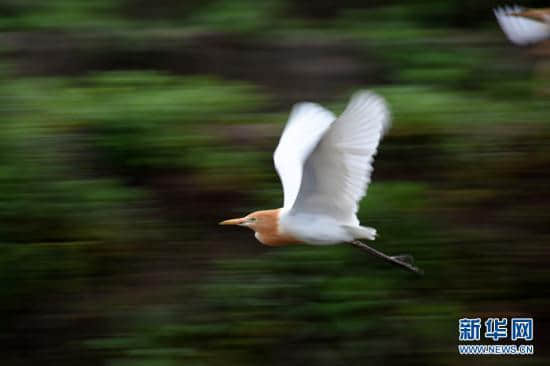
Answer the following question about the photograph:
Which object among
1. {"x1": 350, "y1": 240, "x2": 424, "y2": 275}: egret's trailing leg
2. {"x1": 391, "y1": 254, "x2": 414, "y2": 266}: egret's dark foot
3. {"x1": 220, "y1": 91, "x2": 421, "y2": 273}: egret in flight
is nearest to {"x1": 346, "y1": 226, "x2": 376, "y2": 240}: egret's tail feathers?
{"x1": 220, "y1": 91, "x2": 421, "y2": 273}: egret in flight

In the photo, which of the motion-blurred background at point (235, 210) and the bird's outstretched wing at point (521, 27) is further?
the bird's outstretched wing at point (521, 27)

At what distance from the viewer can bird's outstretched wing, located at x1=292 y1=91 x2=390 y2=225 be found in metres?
3.68

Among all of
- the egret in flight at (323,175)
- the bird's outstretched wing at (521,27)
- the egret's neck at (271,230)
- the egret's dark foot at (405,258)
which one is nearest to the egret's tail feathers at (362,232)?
the egret in flight at (323,175)

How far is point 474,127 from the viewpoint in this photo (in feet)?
17.0

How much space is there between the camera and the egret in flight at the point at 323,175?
3742 mm

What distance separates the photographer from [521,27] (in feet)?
18.9

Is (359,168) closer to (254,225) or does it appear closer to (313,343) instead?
(254,225)

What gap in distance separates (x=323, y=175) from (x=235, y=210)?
1130mm

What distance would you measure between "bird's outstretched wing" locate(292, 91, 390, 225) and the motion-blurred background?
0.72 meters

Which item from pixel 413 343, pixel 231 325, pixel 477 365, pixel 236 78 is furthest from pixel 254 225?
pixel 236 78

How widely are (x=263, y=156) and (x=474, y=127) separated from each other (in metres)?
1.13

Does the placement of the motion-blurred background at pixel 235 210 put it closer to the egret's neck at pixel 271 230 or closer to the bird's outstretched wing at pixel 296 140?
the egret's neck at pixel 271 230

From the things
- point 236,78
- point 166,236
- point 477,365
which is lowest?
point 477,365

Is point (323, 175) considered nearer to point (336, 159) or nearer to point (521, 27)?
point (336, 159)
